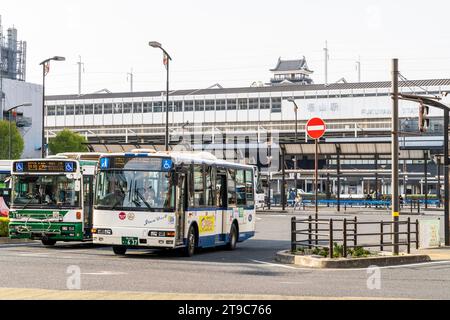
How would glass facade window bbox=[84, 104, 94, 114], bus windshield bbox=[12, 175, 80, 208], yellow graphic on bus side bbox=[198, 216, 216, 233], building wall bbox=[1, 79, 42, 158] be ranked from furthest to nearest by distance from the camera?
glass facade window bbox=[84, 104, 94, 114] → building wall bbox=[1, 79, 42, 158] → bus windshield bbox=[12, 175, 80, 208] → yellow graphic on bus side bbox=[198, 216, 216, 233]

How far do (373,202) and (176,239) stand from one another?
4900 centimetres

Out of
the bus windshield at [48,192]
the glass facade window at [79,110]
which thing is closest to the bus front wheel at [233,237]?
the bus windshield at [48,192]

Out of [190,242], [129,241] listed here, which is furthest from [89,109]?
[129,241]

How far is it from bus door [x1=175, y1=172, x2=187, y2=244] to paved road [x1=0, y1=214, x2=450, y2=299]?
72 centimetres

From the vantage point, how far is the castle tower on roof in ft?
490

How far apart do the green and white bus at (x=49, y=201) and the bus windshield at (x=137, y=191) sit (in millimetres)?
2919

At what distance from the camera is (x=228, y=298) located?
39.3 ft

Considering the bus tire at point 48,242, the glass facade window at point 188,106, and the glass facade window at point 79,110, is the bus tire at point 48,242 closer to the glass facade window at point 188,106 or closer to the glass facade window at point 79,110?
the glass facade window at point 188,106

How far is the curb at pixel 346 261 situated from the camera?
1908 centimetres

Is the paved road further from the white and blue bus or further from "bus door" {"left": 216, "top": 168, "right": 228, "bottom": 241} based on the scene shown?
"bus door" {"left": 216, "top": 168, "right": 228, "bottom": 241}

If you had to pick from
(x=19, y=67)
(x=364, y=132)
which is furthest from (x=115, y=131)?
(x=364, y=132)

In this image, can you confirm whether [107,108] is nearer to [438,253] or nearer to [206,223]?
[206,223]

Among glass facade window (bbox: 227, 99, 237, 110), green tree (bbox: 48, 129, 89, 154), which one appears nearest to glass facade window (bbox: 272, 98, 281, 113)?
glass facade window (bbox: 227, 99, 237, 110)
